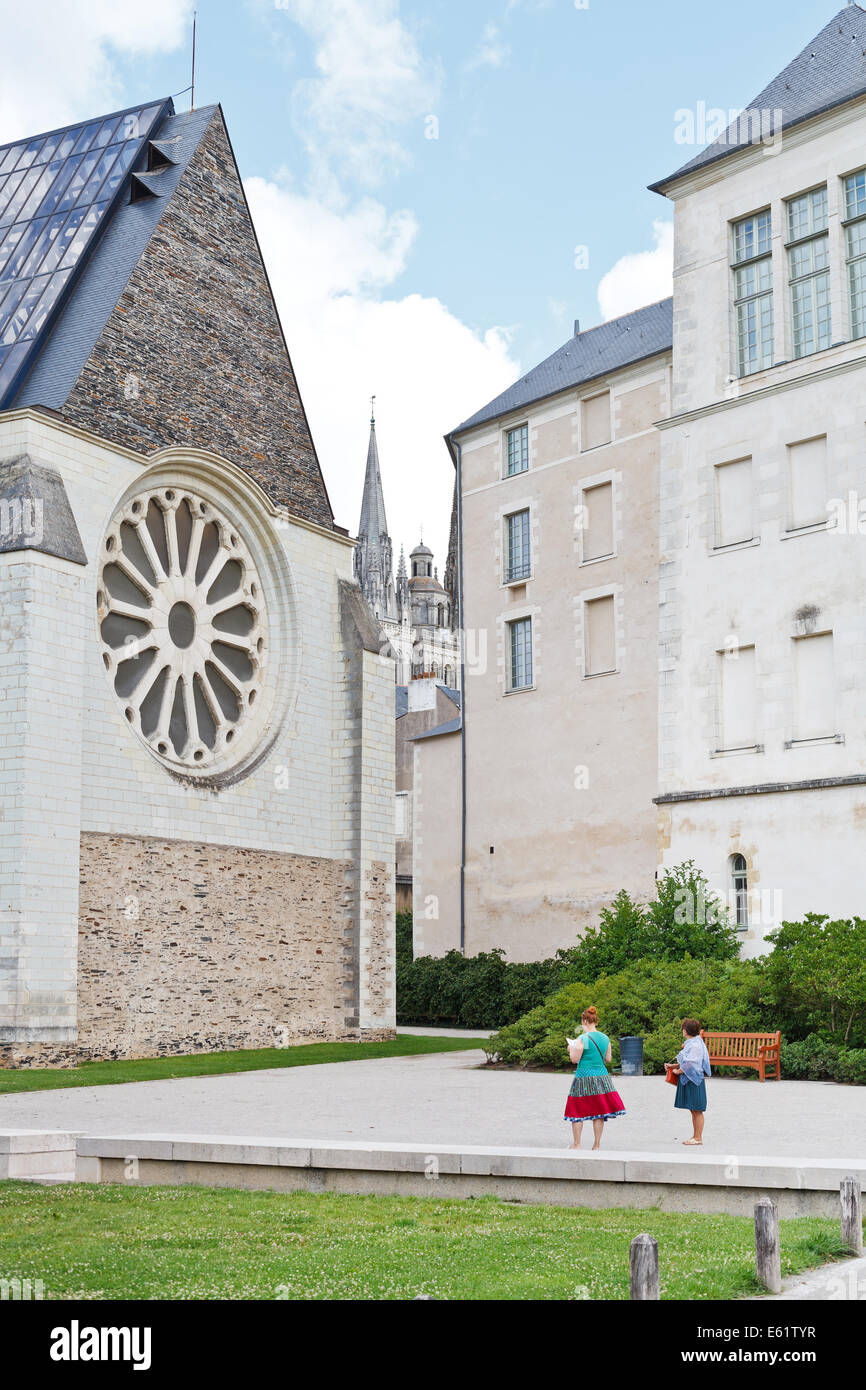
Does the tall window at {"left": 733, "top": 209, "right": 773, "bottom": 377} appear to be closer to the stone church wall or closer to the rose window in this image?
the stone church wall

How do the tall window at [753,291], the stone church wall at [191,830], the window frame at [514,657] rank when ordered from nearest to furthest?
the stone church wall at [191,830], the tall window at [753,291], the window frame at [514,657]

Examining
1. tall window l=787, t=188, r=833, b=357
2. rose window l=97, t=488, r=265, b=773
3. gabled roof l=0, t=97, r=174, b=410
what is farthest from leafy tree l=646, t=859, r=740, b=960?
gabled roof l=0, t=97, r=174, b=410

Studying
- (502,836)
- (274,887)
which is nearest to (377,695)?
(274,887)

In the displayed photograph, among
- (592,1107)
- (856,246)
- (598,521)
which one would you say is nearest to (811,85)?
(856,246)

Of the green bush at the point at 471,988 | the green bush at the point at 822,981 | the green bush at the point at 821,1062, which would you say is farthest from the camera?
the green bush at the point at 471,988

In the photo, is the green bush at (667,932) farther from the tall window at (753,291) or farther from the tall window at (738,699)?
the tall window at (753,291)

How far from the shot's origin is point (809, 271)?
1053 inches

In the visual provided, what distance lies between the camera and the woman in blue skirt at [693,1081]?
12.6m

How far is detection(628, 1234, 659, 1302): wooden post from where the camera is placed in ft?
17.5

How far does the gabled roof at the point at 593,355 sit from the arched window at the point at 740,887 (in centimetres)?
1299

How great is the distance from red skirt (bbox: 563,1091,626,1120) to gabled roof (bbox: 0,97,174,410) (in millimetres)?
17179

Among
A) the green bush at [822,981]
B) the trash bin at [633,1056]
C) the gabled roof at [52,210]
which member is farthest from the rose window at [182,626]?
the green bush at [822,981]

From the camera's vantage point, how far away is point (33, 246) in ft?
93.9
